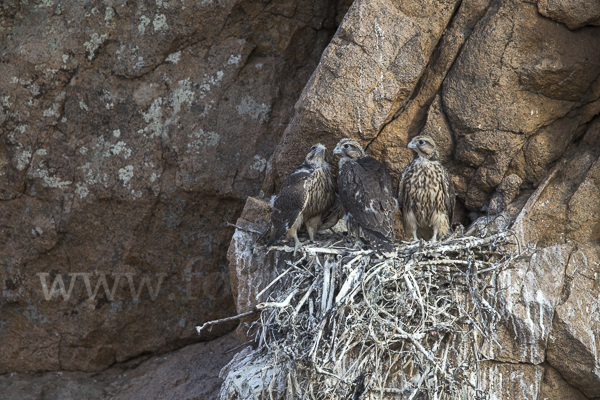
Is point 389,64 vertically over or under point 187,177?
over

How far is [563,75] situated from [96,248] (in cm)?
387

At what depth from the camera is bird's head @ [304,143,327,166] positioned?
14.0ft

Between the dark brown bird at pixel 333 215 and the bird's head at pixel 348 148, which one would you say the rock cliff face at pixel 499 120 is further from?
the dark brown bird at pixel 333 215

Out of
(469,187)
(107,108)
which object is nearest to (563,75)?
(469,187)

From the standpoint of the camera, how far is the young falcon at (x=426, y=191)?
166 inches

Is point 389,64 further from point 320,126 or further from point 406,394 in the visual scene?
point 406,394

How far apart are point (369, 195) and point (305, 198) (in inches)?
17.8

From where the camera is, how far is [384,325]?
11.6ft

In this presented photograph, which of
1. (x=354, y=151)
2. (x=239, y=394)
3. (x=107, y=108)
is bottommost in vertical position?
(x=239, y=394)

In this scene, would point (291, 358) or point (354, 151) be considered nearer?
point (291, 358)

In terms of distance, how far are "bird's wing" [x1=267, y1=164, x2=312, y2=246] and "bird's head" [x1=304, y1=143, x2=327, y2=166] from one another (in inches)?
2.9

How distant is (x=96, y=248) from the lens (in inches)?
201

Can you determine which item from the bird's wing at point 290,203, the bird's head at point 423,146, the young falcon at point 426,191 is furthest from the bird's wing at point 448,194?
the bird's wing at point 290,203

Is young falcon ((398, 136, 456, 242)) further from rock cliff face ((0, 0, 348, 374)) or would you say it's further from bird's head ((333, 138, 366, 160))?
rock cliff face ((0, 0, 348, 374))
